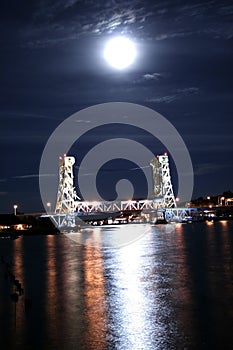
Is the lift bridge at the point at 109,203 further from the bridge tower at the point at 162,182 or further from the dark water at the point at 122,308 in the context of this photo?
the dark water at the point at 122,308

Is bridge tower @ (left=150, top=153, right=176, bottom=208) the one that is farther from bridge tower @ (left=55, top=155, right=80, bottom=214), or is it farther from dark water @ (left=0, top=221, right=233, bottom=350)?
dark water @ (left=0, top=221, right=233, bottom=350)

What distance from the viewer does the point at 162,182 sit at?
11506cm

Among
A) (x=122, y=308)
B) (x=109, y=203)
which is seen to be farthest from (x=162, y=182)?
(x=122, y=308)

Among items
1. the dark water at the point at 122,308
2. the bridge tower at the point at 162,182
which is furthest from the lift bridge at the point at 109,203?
the dark water at the point at 122,308

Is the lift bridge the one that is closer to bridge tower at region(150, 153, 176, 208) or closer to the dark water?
bridge tower at region(150, 153, 176, 208)

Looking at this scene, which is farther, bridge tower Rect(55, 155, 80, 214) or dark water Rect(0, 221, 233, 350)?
Answer: bridge tower Rect(55, 155, 80, 214)

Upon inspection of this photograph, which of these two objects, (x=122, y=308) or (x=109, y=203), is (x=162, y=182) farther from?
(x=122, y=308)

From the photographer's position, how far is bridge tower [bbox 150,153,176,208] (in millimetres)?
112312

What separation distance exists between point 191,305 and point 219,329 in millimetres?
3149

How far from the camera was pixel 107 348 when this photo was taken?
457 inches

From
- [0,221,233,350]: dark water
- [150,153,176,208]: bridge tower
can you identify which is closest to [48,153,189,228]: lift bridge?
[150,153,176,208]: bridge tower

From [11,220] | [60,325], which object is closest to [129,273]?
[60,325]

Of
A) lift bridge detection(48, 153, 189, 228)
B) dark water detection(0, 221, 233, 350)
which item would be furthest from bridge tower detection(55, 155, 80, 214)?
dark water detection(0, 221, 233, 350)

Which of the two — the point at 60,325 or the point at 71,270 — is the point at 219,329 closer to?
the point at 60,325
